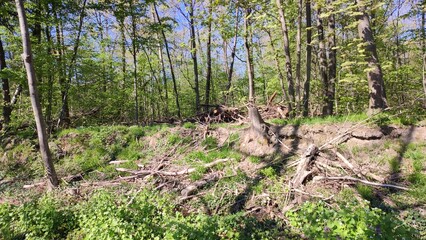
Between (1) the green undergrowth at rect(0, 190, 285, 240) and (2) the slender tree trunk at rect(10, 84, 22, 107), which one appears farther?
(2) the slender tree trunk at rect(10, 84, 22, 107)

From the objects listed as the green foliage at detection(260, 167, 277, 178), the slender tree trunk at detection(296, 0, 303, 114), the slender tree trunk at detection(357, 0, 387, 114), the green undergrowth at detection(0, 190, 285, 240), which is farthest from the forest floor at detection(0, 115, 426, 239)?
the slender tree trunk at detection(296, 0, 303, 114)

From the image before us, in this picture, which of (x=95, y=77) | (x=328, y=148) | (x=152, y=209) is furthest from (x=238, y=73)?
(x=152, y=209)

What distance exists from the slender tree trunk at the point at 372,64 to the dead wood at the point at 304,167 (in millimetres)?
2194

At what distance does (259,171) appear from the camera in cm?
618

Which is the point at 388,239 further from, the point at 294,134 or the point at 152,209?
the point at 294,134

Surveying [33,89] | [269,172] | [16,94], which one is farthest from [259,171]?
[16,94]

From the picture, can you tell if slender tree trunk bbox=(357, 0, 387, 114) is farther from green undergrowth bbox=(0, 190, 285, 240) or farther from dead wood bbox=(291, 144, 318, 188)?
green undergrowth bbox=(0, 190, 285, 240)

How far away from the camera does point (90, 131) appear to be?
33.0 ft

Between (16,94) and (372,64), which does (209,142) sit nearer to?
(372,64)

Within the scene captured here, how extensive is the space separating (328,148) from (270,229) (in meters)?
2.61

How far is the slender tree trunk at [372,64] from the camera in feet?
21.2

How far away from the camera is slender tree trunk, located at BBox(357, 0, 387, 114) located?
648cm

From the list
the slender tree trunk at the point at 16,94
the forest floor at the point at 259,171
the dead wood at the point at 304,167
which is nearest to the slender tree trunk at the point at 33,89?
the forest floor at the point at 259,171

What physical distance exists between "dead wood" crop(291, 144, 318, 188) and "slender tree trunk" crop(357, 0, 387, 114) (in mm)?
2194
